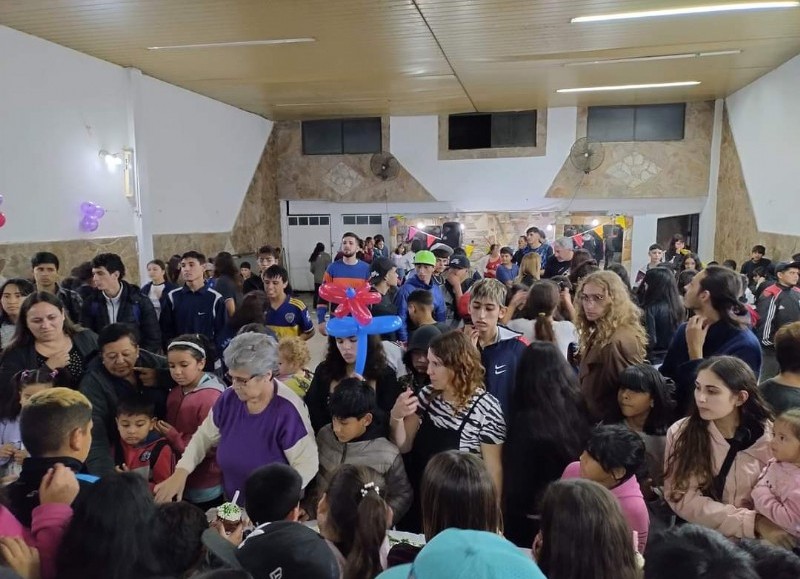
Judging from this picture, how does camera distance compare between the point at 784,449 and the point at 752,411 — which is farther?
Answer: the point at 752,411

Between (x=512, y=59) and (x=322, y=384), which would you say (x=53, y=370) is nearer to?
(x=322, y=384)

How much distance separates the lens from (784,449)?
178 cm

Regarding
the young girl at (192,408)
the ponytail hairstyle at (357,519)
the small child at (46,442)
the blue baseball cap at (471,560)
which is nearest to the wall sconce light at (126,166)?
the young girl at (192,408)

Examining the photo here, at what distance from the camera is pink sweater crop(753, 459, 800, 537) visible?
67.2 inches

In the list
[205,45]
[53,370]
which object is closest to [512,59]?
[205,45]

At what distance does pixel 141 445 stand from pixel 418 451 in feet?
3.98

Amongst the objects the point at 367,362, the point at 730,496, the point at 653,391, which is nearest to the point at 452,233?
the point at 367,362

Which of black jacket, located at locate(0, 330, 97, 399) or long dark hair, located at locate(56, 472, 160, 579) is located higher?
black jacket, located at locate(0, 330, 97, 399)

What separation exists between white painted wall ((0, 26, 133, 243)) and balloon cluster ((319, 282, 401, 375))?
186 inches

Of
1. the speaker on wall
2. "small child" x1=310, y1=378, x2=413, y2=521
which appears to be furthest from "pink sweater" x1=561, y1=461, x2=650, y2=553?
the speaker on wall

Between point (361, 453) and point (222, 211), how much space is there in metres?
8.84

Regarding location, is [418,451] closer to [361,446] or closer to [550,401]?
[361,446]

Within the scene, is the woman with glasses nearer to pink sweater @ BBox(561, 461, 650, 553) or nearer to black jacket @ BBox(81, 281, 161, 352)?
pink sweater @ BBox(561, 461, 650, 553)

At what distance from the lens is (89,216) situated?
6605mm
